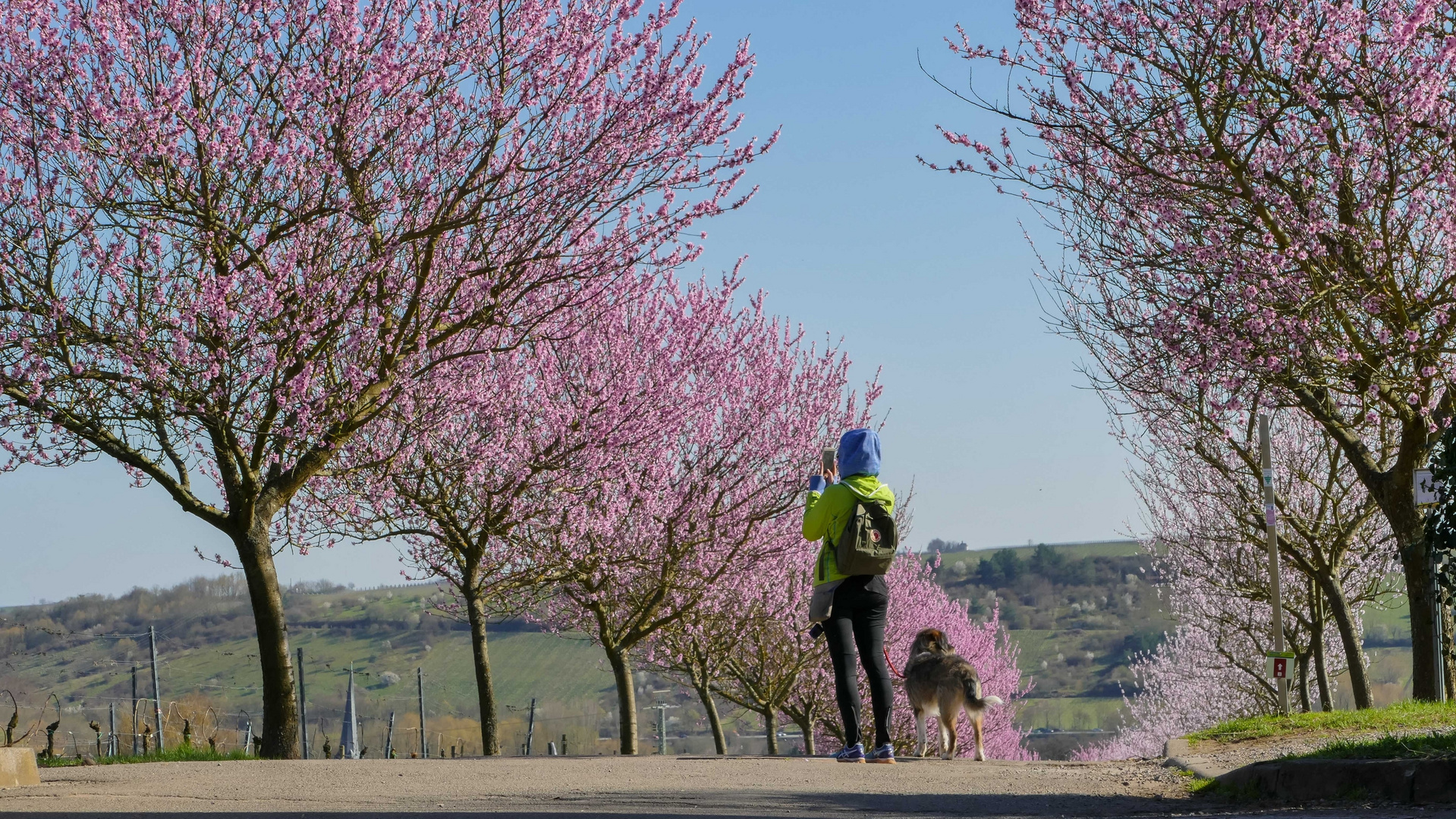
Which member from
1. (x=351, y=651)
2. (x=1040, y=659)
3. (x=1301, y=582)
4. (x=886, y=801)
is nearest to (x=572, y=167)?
(x=886, y=801)

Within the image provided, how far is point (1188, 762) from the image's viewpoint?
927 centimetres

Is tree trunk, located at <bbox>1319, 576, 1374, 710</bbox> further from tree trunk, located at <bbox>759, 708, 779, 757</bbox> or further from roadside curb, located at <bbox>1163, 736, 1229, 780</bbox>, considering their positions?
tree trunk, located at <bbox>759, 708, 779, 757</bbox>

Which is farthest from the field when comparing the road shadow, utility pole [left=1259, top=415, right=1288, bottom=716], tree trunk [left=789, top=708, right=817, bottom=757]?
the road shadow

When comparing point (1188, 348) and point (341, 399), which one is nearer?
point (341, 399)

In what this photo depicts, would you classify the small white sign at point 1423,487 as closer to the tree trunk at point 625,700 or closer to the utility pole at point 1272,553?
the utility pole at point 1272,553

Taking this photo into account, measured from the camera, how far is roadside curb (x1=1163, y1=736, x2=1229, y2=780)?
8.52m

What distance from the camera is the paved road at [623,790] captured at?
6.73 metres

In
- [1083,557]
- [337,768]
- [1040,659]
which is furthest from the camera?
[1083,557]

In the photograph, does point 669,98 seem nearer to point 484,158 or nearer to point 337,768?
point 484,158

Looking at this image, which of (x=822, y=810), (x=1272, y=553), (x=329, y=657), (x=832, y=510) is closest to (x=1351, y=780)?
(x=822, y=810)

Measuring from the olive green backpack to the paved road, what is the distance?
51.6 inches

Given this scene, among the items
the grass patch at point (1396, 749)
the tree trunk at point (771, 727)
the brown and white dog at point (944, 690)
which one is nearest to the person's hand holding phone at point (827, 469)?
the brown and white dog at point (944, 690)

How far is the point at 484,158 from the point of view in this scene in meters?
11.3

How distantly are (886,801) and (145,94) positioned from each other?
7422mm
